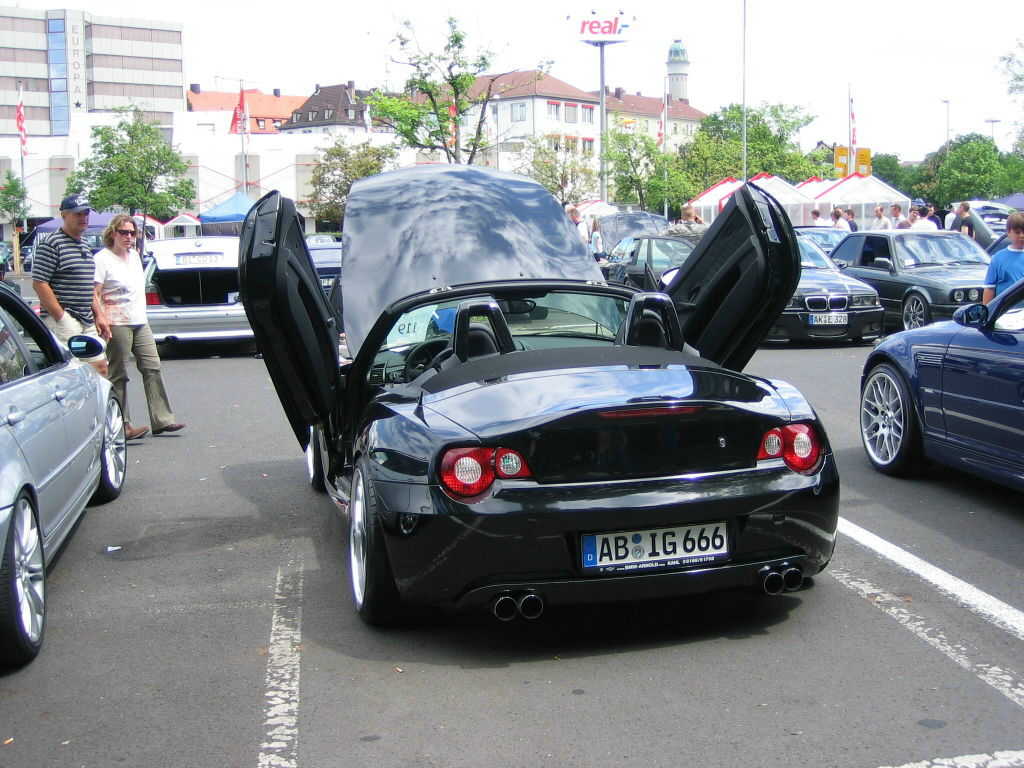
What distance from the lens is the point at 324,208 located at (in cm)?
8006

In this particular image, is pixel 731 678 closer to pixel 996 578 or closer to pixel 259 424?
pixel 996 578

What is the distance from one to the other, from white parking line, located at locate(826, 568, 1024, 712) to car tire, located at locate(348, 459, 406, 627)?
6.53 ft

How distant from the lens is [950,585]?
5.18 m

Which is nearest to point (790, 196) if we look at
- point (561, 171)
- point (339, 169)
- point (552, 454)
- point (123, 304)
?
point (561, 171)

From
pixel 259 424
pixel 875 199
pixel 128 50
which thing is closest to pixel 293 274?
pixel 259 424

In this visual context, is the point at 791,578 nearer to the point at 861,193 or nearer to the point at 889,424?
the point at 889,424

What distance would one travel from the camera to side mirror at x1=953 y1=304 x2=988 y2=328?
6605mm

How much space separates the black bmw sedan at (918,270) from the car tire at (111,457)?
11449 millimetres

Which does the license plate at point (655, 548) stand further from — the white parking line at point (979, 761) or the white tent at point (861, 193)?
the white tent at point (861, 193)

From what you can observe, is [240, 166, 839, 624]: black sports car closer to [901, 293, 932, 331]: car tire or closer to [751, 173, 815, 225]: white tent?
[901, 293, 932, 331]: car tire

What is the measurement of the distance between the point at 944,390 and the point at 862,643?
290cm

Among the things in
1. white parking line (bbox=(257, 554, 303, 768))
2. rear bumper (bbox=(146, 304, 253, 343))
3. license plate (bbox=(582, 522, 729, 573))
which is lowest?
white parking line (bbox=(257, 554, 303, 768))

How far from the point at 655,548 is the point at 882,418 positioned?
3.94 metres

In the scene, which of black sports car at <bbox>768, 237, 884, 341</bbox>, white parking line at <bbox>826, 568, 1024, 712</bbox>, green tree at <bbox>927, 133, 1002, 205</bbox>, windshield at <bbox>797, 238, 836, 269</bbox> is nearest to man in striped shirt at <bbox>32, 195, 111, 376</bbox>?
white parking line at <bbox>826, 568, 1024, 712</bbox>
